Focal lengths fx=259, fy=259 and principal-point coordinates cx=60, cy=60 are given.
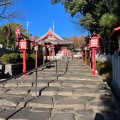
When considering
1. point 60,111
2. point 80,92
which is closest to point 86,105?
point 60,111

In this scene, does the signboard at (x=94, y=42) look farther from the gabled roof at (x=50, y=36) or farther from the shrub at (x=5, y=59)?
the gabled roof at (x=50, y=36)

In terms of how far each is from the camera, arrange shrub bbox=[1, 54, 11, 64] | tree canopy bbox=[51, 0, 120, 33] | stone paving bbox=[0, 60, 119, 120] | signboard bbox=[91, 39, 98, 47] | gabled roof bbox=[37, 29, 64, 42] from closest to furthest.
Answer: stone paving bbox=[0, 60, 119, 120], signboard bbox=[91, 39, 98, 47], shrub bbox=[1, 54, 11, 64], tree canopy bbox=[51, 0, 120, 33], gabled roof bbox=[37, 29, 64, 42]

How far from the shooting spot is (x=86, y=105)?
21.0 feet

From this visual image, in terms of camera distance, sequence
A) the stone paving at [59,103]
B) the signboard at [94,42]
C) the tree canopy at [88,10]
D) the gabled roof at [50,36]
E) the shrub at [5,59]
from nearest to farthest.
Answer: the stone paving at [59,103], the signboard at [94,42], the shrub at [5,59], the tree canopy at [88,10], the gabled roof at [50,36]

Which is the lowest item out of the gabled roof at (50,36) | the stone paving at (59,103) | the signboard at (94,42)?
the stone paving at (59,103)

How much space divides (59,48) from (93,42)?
42.0 meters

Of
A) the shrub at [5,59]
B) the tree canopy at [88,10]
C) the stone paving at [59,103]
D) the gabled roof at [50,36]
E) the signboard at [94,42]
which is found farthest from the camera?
the gabled roof at [50,36]

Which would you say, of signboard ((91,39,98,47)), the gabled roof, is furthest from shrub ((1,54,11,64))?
the gabled roof

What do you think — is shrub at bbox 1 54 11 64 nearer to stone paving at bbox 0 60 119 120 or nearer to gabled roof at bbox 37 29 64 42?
stone paving at bbox 0 60 119 120

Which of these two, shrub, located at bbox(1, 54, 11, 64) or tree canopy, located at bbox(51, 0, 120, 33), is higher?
tree canopy, located at bbox(51, 0, 120, 33)

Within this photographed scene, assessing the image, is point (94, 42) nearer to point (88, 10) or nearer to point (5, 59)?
point (5, 59)

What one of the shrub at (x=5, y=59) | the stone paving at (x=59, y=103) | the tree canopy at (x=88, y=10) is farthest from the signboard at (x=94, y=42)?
the tree canopy at (x=88, y=10)

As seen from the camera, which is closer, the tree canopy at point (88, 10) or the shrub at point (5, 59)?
the shrub at point (5, 59)

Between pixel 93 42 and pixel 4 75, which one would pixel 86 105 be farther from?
pixel 4 75
